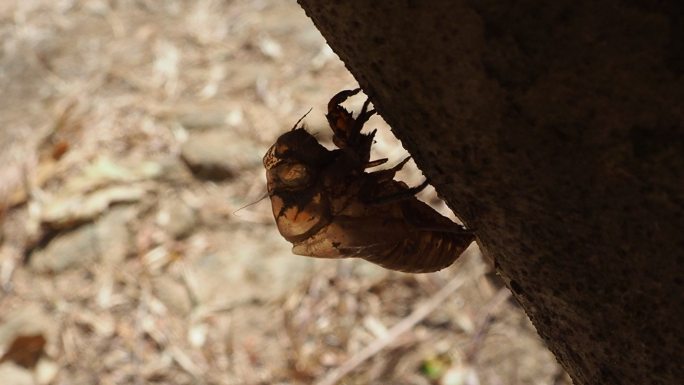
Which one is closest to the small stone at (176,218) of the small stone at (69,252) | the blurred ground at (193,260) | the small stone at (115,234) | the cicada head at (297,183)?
the blurred ground at (193,260)

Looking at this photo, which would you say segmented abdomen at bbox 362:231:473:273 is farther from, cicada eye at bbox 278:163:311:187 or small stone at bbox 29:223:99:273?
small stone at bbox 29:223:99:273

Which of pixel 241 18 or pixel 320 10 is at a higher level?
pixel 241 18

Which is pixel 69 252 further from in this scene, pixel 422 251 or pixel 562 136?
pixel 562 136

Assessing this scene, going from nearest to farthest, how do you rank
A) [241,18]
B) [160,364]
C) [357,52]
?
[357,52], [160,364], [241,18]

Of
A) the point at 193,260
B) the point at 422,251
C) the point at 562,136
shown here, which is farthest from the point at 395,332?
the point at 562,136

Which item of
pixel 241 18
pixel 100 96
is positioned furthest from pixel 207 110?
pixel 241 18

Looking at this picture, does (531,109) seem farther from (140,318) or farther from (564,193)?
(140,318)

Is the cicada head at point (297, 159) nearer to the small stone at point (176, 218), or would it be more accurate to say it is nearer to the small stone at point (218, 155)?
the small stone at point (176, 218)
